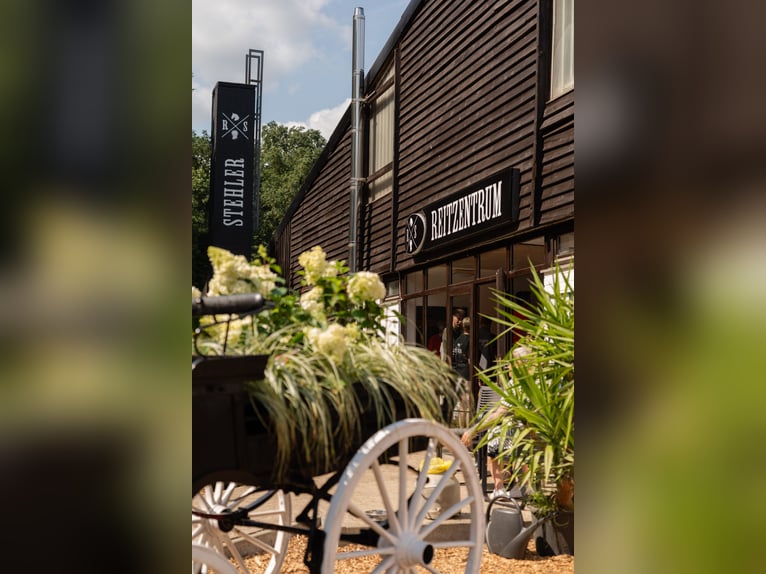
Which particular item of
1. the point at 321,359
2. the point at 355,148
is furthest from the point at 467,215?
the point at 321,359

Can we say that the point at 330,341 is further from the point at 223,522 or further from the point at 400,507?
the point at 223,522

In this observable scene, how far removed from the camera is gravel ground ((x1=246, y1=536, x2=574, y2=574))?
11.7 feet

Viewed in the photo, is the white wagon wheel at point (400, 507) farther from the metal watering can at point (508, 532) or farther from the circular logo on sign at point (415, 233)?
the circular logo on sign at point (415, 233)

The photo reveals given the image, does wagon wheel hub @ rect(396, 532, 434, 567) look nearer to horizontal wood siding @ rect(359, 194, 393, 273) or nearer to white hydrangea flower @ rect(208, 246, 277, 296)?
white hydrangea flower @ rect(208, 246, 277, 296)

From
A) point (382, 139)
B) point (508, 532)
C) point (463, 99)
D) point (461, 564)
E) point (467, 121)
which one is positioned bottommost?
point (461, 564)

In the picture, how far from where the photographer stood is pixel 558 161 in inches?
277

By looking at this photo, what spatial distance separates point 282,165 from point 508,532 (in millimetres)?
37067

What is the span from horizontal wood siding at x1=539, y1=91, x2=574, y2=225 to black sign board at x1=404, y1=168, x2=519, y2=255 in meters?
0.45

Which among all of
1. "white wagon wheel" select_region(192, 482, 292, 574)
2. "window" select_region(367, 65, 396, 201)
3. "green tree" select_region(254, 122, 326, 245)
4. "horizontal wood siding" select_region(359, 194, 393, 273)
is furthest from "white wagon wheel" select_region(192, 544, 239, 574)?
"green tree" select_region(254, 122, 326, 245)

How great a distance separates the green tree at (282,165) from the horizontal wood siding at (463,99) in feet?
80.8

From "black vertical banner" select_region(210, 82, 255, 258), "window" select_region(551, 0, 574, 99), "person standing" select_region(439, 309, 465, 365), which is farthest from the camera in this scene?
"black vertical banner" select_region(210, 82, 255, 258)

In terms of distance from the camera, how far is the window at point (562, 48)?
713 centimetres
